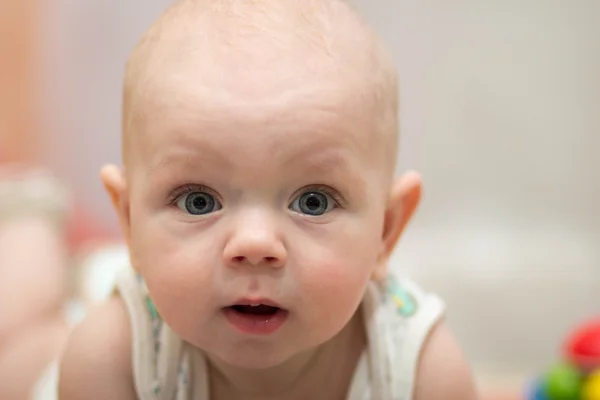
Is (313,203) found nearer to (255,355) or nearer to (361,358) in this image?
(255,355)

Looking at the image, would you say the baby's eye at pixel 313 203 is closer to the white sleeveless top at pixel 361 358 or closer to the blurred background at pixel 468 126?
the white sleeveless top at pixel 361 358

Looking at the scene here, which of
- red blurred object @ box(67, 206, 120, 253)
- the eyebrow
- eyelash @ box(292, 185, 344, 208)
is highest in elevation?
red blurred object @ box(67, 206, 120, 253)

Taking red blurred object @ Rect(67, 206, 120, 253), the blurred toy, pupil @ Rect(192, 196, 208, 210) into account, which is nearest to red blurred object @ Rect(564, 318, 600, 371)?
the blurred toy

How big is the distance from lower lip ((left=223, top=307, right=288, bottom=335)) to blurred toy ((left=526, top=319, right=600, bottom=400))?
0.50 meters

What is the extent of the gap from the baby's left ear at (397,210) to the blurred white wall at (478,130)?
71cm

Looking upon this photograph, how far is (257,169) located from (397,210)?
224 millimetres

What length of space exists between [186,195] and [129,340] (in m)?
0.24

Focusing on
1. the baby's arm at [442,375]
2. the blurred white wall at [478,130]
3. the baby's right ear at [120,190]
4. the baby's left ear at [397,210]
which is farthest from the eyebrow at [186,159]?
the blurred white wall at [478,130]

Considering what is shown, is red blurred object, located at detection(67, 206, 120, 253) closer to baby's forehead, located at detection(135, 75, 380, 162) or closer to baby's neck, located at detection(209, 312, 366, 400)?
baby's neck, located at detection(209, 312, 366, 400)

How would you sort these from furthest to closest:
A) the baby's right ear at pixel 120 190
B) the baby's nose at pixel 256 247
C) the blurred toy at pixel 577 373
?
the blurred toy at pixel 577 373 → the baby's right ear at pixel 120 190 → the baby's nose at pixel 256 247

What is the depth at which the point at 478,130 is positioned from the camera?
1625 millimetres

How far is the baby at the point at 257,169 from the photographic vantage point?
0.67 m

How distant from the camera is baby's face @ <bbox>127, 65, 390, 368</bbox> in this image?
2.19ft

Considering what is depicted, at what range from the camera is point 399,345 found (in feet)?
2.89
